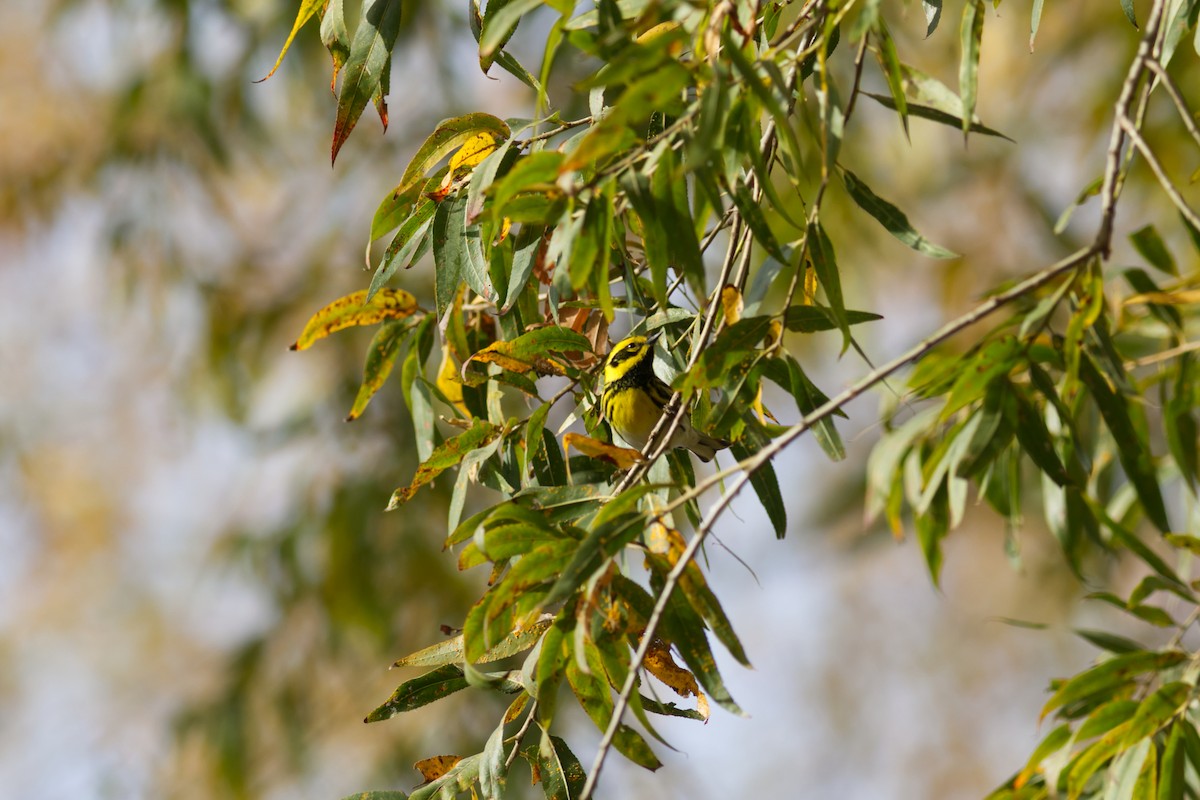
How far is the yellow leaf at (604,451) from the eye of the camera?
1076 millimetres

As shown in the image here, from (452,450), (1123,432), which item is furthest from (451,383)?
(1123,432)

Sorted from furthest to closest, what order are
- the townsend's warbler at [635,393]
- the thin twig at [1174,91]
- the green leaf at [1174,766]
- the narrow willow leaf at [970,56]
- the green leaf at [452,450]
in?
the townsend's warbler at [635,393] < the green leaf at [1174,766] < the green leaf at [452,450] < the narrow willow leaf at [970,56] < the thin twig at [1174,91]

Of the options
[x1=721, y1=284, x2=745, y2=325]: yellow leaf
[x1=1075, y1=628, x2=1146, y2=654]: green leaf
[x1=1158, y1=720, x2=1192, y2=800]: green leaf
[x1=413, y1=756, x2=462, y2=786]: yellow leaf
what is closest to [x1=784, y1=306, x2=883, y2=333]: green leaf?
[x1=721, y1=284, x2=745, y2=325]: yellow leaf

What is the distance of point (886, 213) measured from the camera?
3.91 ft

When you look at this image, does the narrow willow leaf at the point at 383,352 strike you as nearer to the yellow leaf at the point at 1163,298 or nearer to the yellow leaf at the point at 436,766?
the yellow leaf at the point at 436,766

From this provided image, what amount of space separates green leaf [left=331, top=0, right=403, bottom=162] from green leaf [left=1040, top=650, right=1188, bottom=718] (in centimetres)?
105

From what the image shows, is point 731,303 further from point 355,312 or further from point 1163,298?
point 1163,298

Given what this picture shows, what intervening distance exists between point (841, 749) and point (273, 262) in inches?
224

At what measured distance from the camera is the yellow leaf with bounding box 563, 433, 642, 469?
42.4 inches

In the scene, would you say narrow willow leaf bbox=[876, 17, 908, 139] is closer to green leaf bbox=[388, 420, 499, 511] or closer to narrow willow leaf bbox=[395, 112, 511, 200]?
narrow willow leaf bbox=[395, 112, 511, 200]

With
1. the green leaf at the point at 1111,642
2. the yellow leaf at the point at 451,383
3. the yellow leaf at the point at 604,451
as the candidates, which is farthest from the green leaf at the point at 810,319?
the green leaf at the point at 1111,642

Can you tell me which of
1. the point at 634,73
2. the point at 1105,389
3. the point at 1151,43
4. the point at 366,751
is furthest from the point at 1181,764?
the point at 366,751

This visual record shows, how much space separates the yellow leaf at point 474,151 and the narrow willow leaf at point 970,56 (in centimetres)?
44

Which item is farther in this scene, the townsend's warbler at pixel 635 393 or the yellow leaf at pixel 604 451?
the townsend's warbler at pixel 635 393
